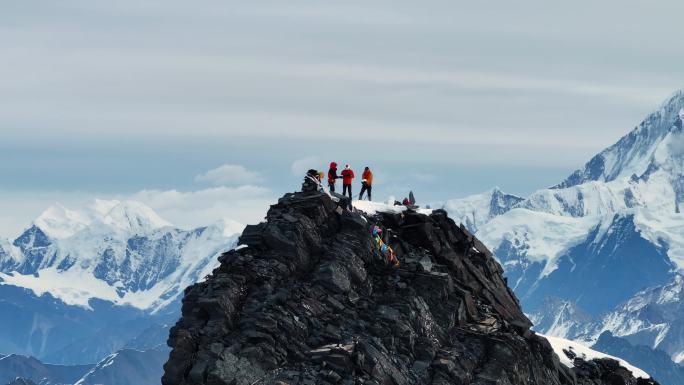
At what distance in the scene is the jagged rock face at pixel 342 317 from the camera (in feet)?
224

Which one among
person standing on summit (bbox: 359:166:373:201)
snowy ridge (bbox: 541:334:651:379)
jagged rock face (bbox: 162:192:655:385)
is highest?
person standing on summit (bbox: 359:166:373:201)

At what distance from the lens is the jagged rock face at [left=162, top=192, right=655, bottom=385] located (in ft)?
224

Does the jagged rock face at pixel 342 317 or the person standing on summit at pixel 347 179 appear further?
the person standing on summit at pixel 347 179

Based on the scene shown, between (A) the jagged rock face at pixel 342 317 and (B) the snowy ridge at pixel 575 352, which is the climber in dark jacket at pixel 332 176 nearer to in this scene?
(A) the jagged rock face at pixel 342 317

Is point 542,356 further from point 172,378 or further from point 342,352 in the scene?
point 172,378

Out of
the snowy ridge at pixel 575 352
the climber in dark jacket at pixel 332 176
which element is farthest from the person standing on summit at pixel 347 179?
the snowy ridge at pixel 575 352

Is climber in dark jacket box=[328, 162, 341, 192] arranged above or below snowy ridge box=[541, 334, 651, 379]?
above

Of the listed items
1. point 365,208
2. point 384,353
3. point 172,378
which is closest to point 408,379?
point 384,353

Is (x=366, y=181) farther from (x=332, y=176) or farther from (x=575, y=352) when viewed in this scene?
(x=575, y=352)

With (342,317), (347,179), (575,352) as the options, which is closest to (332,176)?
(347,179)

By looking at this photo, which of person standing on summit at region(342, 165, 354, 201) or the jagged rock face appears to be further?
person standing on summit at region(342, 165, 354, 201)

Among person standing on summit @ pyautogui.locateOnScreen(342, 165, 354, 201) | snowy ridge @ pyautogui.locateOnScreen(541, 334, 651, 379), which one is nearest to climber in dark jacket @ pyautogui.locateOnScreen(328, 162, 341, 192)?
person standing on summit @ pyautogui.locateOnScreen(342, 165, 354, 201)

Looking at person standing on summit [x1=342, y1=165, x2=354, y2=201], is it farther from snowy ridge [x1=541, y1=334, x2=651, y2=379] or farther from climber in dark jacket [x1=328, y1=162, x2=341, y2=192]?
snowy ridge [x1=541, y1=334, x2=651, y2=379]

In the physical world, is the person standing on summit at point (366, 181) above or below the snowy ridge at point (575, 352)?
above
